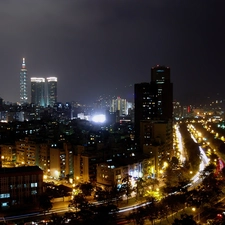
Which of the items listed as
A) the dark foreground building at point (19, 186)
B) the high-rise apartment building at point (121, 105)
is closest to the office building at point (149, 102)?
the dark foreground building at point (19, 186)

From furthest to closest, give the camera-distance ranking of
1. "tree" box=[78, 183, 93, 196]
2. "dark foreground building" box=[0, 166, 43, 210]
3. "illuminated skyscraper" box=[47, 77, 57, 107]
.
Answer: "illuminated skyscraper" box=[47, 77, 57, 107]
"tree" box=[78, 183, 93, 196]
"dark foreground building" box=[0, 166, 43, 210]

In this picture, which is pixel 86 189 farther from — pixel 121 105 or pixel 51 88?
pixel 51 88

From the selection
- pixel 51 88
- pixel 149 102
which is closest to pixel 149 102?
pixel 149 102

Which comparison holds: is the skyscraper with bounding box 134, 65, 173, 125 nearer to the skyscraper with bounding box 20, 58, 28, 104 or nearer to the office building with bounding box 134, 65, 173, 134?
the office building with bounding box 134, 65, 173, 134

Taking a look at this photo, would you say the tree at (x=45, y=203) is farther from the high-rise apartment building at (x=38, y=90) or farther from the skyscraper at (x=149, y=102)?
the high-rise apartment building at (x=38, y=90)

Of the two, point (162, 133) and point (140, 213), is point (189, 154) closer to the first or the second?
point (162, 133)

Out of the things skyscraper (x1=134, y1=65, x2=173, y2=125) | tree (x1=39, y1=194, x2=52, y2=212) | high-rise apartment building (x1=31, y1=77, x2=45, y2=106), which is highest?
high-rise apartment building (x1=31, y1=77, x2=45, y2=106)

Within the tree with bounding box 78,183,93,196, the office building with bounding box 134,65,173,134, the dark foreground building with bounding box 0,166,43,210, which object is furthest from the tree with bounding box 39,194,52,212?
the office building with bounding box 134,65,173,134

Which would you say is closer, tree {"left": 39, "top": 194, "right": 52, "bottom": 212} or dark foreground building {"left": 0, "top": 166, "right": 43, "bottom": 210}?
tree {"left": 39, "top": 194, "right": 52, "bottom": 212}

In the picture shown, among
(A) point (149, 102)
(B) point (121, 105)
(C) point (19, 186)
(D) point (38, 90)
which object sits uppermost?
(D) point (38, 90)
